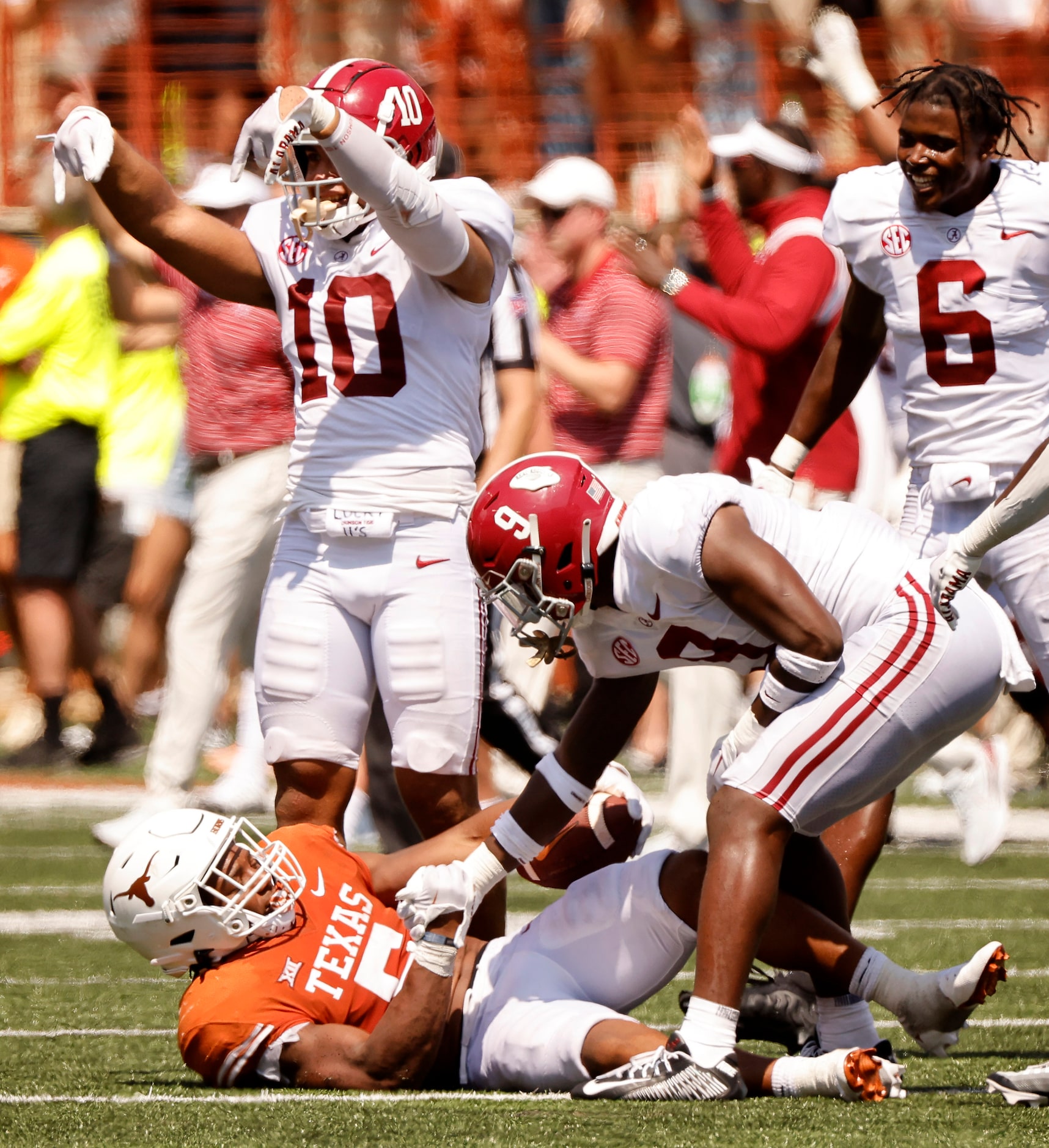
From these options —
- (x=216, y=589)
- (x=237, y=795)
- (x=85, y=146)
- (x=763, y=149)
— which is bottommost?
(x=237, y=795)

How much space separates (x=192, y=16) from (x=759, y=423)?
8.26m

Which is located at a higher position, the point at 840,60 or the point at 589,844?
the point at 840,60

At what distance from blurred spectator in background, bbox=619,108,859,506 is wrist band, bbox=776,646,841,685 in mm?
2795

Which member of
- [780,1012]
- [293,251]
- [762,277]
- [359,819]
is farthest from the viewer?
[359,819]

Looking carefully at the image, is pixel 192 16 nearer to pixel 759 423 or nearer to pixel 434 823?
pixel 759 423

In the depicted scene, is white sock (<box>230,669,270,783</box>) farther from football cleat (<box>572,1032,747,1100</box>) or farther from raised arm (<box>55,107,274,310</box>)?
football cleat (<box>572,1032,747,1100</box>)

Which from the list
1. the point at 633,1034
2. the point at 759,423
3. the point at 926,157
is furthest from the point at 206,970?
the point at 759,423

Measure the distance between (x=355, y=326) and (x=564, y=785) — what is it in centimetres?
118

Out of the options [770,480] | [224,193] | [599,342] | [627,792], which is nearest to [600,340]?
[599,342]

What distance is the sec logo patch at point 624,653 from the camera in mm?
3686

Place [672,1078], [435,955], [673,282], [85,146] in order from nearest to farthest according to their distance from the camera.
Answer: [672,1078]
[435,955]
[85,146]
[673,282]

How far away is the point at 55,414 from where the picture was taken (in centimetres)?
941

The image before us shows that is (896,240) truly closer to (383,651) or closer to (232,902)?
(383,651)

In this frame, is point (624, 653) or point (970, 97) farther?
point (970, 97)
